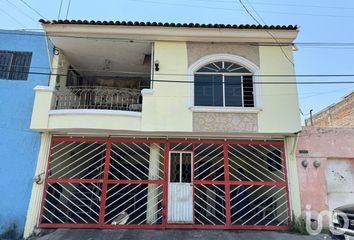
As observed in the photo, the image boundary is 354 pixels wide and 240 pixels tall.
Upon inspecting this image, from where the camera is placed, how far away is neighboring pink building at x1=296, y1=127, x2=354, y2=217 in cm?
913

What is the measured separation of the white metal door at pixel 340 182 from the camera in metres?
9.32

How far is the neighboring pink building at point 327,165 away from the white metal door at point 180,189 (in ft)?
12.7

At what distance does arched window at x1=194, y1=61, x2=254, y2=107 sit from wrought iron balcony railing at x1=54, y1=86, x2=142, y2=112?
8.03 feet

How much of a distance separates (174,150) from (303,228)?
4948 millimetres

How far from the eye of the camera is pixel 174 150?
960cm

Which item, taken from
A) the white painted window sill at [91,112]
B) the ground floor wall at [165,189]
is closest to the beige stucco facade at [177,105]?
the white painted window sill at [91,112]

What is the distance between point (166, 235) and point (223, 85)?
540cm

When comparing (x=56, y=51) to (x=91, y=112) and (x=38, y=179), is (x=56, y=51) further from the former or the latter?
(x=38, y=179)

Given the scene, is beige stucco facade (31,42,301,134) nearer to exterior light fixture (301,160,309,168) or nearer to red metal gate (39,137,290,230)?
red metal gate (39,137,290,230)

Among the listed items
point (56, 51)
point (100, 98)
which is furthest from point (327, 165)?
point (56, 51)

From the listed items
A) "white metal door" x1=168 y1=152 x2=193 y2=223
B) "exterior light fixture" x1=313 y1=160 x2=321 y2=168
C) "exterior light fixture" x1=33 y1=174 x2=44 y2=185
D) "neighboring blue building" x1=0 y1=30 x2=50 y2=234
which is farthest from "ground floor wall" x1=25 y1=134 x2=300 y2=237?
"exterior light fixture" x1=313 y1=160 x2=321 y2=168

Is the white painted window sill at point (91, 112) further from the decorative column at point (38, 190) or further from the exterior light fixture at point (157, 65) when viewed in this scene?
the exterior light fixture at point (157, 65)

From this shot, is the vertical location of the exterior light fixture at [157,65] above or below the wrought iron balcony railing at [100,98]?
above

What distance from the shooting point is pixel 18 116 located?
8969 mm
